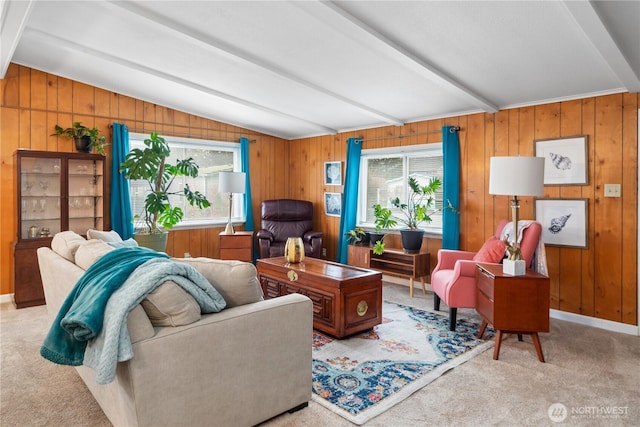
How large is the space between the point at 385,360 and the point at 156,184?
12.4 feet

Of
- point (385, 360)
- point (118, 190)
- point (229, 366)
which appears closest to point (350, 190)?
point (118, 190)

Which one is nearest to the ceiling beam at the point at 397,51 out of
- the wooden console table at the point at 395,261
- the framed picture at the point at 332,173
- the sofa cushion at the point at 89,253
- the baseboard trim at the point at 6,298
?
A: the wooden console table at the point at 395,261

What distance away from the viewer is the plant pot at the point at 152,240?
16.7 feet

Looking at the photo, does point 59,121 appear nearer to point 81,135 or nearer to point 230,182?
point 81,135

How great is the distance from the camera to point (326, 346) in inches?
124

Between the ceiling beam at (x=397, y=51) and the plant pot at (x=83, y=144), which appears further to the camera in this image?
the plant pot at (x=83, y=144)

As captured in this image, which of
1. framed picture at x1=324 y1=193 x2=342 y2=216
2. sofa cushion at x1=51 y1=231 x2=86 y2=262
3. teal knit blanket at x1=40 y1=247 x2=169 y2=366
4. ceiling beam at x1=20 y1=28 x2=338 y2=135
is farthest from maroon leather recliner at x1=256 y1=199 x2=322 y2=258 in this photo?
teal knit blanket at x1=40 y1=247 x2=169 y2=366

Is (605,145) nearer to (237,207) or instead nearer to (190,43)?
(190,43)

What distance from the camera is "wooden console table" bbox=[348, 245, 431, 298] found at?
4801 millimetres

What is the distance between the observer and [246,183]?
649 centimetres

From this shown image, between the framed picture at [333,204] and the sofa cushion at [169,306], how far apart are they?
15.1 ft

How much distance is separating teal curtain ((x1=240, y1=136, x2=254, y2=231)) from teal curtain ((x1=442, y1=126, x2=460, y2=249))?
3.08 m

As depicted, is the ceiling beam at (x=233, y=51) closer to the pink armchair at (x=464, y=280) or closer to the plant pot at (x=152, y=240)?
the pink armchair at (x=464, y=280)

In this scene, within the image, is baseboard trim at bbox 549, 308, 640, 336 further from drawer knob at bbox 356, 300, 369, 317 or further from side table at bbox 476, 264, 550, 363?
drawer knob at bbox 356, 300, 369, 317
